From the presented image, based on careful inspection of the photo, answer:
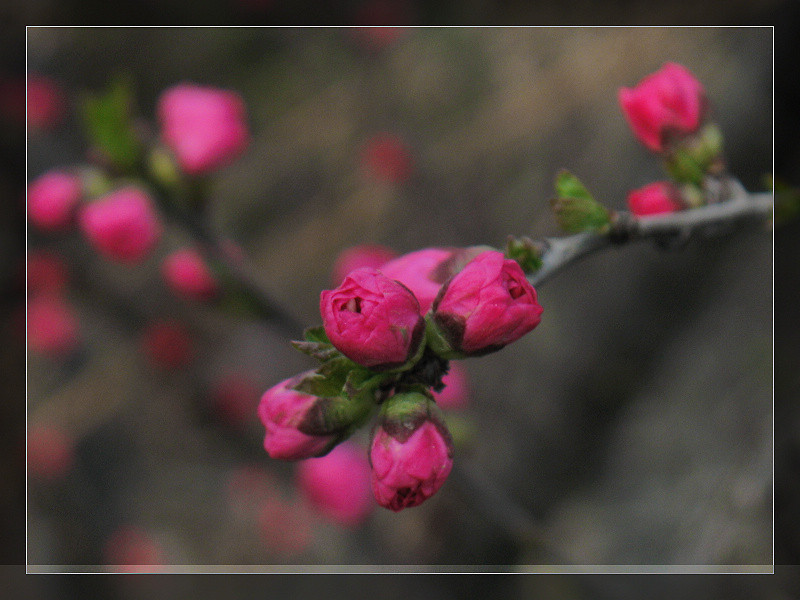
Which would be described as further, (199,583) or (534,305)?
(199,583)

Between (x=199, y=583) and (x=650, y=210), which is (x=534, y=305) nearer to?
(x=650, y=210)

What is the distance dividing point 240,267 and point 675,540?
1.07 meters

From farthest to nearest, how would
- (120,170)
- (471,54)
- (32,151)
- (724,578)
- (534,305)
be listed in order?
(471,54)
(32,151)
(724,578)
(120,170)
(534,305)

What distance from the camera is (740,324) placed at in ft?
4.61

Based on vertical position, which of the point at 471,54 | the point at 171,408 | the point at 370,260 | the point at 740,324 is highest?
the point at 471,54

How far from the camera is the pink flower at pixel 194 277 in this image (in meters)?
0.86

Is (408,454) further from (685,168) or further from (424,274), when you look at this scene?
(685,168)

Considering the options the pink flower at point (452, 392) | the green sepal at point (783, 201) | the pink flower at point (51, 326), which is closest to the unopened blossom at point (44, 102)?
the pink flower at point (51, 326)

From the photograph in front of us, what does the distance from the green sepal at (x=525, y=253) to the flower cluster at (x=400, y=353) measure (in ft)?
0.08

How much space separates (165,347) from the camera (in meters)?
1.61

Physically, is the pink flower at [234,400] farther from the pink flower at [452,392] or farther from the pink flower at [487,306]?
the pink flower at [487,306]

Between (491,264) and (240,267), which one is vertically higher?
(491,264)

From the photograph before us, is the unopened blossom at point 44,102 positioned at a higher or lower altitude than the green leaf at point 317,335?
higher

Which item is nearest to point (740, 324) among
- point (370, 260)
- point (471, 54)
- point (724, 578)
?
point (724, 578)
